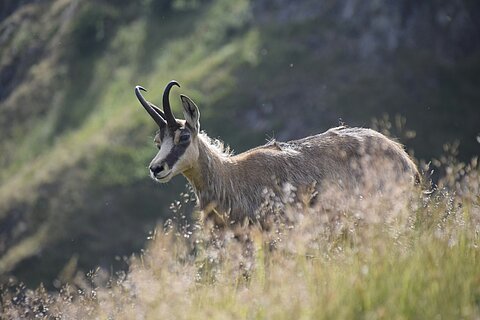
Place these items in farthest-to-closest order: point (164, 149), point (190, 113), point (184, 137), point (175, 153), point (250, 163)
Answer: point (250, 163), point (190, 113), point (184, 137), point (164, 149), point (175, 153)

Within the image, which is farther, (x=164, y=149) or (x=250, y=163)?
(x=250, y=163)

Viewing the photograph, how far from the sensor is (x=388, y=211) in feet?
25.1

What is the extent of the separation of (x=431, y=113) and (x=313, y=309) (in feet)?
156

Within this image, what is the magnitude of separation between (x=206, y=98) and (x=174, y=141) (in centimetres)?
4635

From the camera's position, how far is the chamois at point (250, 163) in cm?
1230

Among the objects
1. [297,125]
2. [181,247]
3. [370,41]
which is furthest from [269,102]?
[181,247]

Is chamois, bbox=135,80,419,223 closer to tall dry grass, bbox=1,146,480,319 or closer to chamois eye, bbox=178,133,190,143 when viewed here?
chamois eye, bbox=178,133,190,143

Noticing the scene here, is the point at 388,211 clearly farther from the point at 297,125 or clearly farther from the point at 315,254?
the point at 297,125

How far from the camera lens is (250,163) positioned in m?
12.9

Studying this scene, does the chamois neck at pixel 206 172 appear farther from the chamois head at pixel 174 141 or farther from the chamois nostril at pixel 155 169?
the chamois nostril at pixel 155 169

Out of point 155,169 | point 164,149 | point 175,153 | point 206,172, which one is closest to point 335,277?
point 155,169

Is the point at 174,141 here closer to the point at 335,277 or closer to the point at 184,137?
the point at 184,137

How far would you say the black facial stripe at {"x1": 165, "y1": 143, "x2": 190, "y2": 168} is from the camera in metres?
12.0

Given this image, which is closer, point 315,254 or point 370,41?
point 315,254
